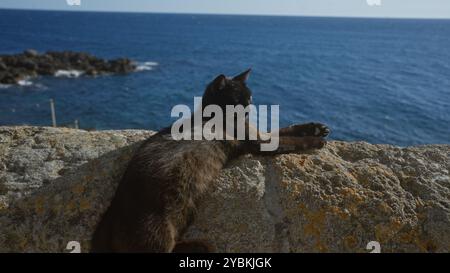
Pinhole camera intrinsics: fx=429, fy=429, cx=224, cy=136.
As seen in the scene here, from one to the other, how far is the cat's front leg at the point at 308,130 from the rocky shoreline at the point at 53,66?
44.4m

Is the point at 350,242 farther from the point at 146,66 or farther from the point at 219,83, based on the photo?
the point at 146,66

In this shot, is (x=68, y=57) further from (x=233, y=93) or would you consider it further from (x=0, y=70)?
(x=233, y=93)

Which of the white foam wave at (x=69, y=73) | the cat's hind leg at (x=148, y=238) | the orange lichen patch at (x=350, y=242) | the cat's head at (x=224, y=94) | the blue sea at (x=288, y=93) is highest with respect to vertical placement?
the cat's head at (x=224, y=94)

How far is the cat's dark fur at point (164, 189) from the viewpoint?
142 inches

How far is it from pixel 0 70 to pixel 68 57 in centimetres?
1244

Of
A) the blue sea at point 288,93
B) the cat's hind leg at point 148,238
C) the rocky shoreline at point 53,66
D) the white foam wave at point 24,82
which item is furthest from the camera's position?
the rocky shoreline at point 53,66

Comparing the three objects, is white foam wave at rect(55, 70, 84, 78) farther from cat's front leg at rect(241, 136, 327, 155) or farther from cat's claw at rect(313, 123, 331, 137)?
cat's front leg at rect(241, 136, 327, 155)

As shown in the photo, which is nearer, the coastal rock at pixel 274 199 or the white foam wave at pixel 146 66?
the coastal rock at pixel 274 199

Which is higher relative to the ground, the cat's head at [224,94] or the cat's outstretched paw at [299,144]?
the cat's head at [224,94]

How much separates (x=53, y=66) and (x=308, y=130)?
52555mm

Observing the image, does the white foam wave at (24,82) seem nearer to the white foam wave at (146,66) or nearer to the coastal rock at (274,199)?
the white foam wave at (146,66)

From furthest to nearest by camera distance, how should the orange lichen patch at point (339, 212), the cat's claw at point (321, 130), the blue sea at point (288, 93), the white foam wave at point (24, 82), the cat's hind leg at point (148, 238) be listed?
the white foam wave at point (24, 82) → the blue sea at point (288, 93) → the cat's claw at point (321, 130) → the cat's hind leg at point (148, 238) → the orange lichen patch at point (339, 212)

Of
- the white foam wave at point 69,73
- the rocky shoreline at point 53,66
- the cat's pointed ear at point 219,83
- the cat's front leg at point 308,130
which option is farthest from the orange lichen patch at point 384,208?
the white foam wave at point 69,73

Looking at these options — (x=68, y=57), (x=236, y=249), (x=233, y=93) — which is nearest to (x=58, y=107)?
(x=68, y=57)
